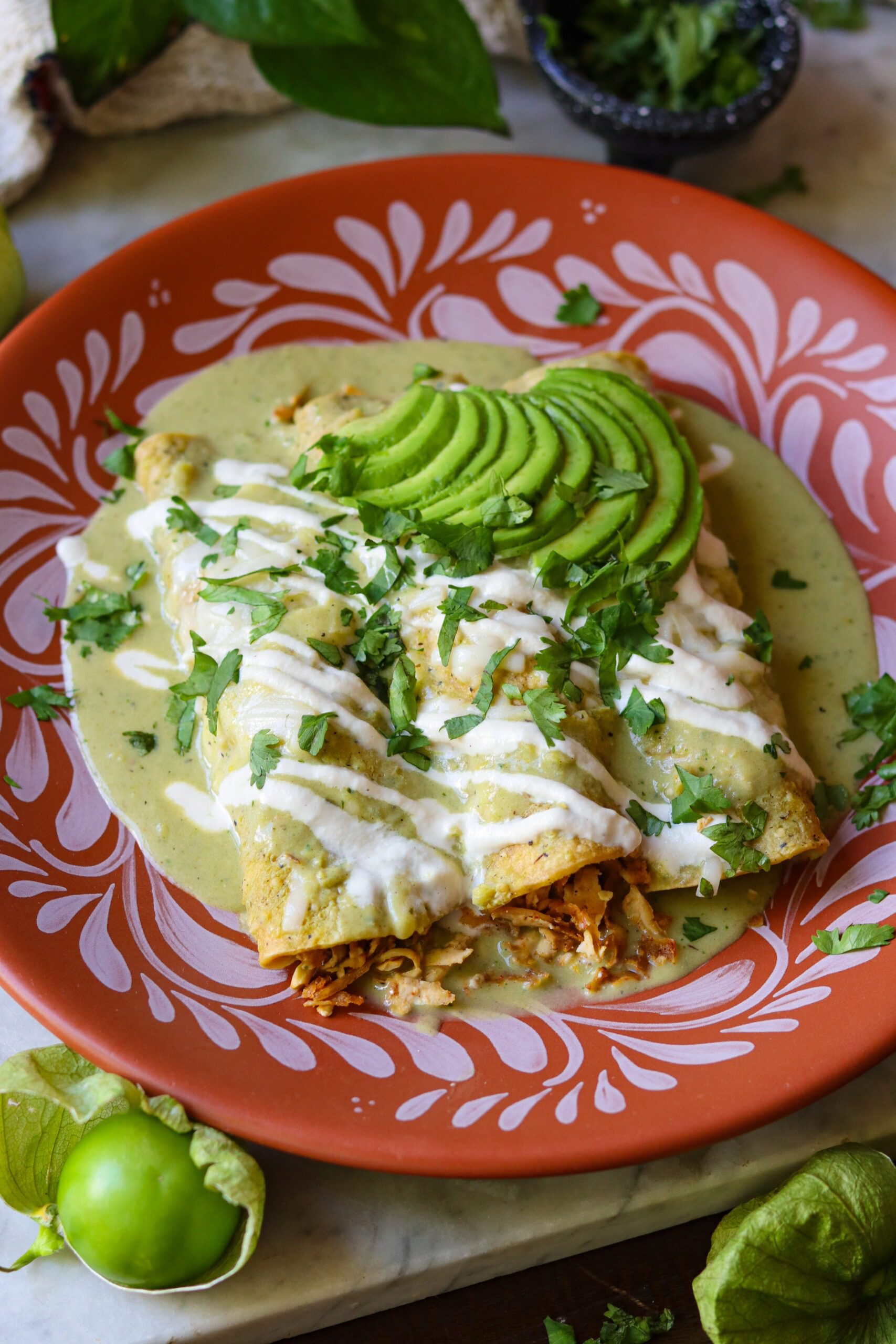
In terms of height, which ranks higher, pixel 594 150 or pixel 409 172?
pixel 409 172

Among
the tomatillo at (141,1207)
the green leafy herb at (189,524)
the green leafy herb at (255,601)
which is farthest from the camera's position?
the green leafy herb at (189,524)

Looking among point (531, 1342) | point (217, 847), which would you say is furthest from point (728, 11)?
point (531, 1342)

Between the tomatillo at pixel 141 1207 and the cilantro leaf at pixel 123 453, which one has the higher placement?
the cilantro leaf at pixel 123 453

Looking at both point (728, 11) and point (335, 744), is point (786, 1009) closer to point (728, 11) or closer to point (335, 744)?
point (335, 744)

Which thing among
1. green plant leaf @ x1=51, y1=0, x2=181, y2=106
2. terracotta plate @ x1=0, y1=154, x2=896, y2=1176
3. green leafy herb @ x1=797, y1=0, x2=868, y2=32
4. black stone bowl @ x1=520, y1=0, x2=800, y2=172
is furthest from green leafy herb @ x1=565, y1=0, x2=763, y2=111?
green plant leaf @ x1=51, y1=0, x2=181, y2=106

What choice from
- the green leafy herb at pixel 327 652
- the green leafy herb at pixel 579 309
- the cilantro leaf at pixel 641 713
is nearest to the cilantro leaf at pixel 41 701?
the green leafy herb at pixel 327 652

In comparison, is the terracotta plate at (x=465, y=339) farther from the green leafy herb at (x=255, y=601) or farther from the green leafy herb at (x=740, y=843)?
the green leafy herb at (x=255, y=601)
